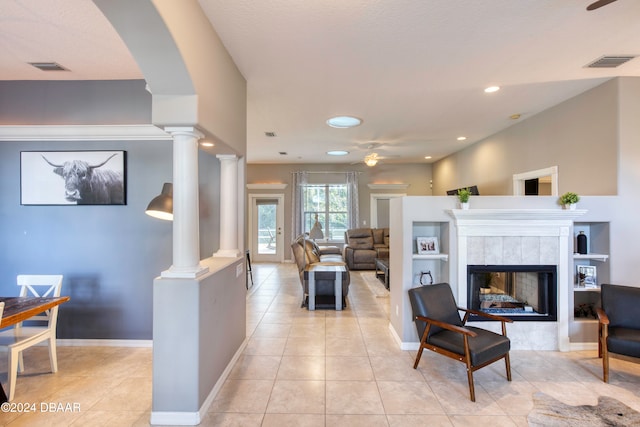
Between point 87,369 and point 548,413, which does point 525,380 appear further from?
point 87,369

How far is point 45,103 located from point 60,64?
0.66 metres

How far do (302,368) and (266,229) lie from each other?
6.62 meters

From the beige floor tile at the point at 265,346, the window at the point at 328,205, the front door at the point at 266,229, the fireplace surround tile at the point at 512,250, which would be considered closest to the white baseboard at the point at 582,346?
the fireplace surround tile at the point at 512,250

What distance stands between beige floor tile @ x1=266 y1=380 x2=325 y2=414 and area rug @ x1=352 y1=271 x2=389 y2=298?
3.06 metres

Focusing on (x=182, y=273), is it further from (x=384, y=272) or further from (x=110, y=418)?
(x=384, y=272)

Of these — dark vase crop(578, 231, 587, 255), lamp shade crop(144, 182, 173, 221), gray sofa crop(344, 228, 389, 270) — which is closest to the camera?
lamp shade crop(144, 182, 173, 221)

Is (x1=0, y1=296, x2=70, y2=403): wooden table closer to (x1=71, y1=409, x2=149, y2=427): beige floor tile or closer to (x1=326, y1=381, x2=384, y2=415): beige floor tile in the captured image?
(x1=71, y1=409, x2=149, y2=427): beige floor tile

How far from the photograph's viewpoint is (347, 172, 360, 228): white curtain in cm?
895

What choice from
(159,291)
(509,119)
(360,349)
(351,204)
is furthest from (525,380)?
(351,204)

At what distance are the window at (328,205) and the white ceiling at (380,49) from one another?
4.79 metres

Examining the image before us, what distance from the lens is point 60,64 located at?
9.44ft

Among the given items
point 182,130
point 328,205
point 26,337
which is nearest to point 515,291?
point 182,130

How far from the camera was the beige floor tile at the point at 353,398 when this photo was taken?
226 centimetres

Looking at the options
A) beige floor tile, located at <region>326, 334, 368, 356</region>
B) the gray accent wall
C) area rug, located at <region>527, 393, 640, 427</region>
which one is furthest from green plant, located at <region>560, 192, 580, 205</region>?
the gray accent wall
